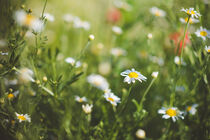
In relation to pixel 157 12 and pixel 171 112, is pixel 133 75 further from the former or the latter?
pixel 157 12

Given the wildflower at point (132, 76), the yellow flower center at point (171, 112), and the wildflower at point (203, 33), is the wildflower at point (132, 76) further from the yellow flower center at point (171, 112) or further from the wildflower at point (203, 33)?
the wildflower at point (203, 33)

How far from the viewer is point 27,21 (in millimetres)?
771

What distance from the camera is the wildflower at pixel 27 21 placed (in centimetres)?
76

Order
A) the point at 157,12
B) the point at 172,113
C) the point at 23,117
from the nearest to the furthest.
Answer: the point at 23,117, the point at 172,113, the point at 157,12

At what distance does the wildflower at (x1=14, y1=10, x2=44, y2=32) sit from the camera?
76cm

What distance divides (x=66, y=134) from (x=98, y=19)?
1.48 m

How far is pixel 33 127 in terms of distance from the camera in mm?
728

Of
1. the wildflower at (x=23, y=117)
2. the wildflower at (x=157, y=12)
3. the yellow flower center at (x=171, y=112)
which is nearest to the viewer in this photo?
the wildflower at (x=23, y=117)

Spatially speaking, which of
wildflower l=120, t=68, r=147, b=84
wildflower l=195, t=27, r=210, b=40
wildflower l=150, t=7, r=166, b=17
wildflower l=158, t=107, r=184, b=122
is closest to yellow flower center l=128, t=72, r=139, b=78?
wildflower l=120, t=68, r=147, b=84

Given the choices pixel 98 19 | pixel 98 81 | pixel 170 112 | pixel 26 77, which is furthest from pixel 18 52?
pixel 98 19

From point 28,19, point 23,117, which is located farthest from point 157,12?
point 23,117

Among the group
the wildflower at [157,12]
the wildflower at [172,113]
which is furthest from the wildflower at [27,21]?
the wildflower at [157,12]

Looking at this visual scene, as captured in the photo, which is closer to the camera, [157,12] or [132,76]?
[132,76]

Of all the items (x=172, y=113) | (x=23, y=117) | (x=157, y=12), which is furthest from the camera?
(x=157, y=12)
